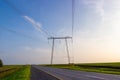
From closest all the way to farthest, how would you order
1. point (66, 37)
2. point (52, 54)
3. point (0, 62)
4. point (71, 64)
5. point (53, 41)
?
point (66, 37) → point (53, 41) → point (52, 54) → point (71, 64) → point (0, 62)

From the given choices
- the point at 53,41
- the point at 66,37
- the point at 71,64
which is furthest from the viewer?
the point at 71,64

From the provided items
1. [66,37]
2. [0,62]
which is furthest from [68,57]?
[0,62]

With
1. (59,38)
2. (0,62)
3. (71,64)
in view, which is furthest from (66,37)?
(0,62)

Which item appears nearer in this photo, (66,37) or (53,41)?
(66,37)

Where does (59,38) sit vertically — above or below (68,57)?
above

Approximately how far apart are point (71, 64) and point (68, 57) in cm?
936

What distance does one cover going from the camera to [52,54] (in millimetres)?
102750

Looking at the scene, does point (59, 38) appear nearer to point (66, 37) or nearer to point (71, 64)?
point (66, 37)

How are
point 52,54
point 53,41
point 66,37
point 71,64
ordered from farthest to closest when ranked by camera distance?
point 71,64 → point 52,54 → point 53,41 → point 66,37

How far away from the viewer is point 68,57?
331ft

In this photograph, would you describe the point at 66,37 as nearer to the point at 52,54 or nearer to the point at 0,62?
the point at 52,54

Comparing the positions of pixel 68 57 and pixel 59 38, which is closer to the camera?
pixel 59 38

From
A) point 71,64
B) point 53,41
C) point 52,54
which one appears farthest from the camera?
point 71,64

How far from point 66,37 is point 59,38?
15.4 ft
